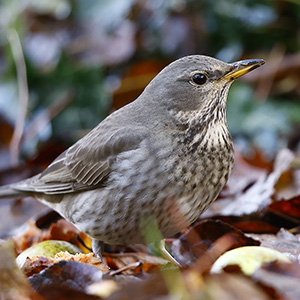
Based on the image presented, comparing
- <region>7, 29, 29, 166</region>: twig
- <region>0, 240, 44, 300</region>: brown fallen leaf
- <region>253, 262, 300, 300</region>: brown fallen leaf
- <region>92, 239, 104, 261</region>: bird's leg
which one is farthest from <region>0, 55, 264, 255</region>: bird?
<region>7, 29, 29, 166</region>: twig

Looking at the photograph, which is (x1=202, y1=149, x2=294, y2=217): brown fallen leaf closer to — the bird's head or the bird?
the bird

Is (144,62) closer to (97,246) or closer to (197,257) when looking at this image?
(97,246)

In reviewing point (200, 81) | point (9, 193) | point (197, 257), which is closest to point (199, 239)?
point (197, 257)

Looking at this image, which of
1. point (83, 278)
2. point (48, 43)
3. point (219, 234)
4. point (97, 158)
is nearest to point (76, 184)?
point (97, 158)

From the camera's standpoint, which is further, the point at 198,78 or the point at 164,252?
the point at 198,78

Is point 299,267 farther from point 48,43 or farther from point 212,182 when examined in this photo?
point 48,43

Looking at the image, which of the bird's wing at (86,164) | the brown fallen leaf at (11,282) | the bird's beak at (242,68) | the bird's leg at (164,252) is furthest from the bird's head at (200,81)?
the brown fallen leaf at (11,282)

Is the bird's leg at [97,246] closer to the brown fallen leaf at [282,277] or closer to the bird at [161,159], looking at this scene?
the bird at [161,159]
